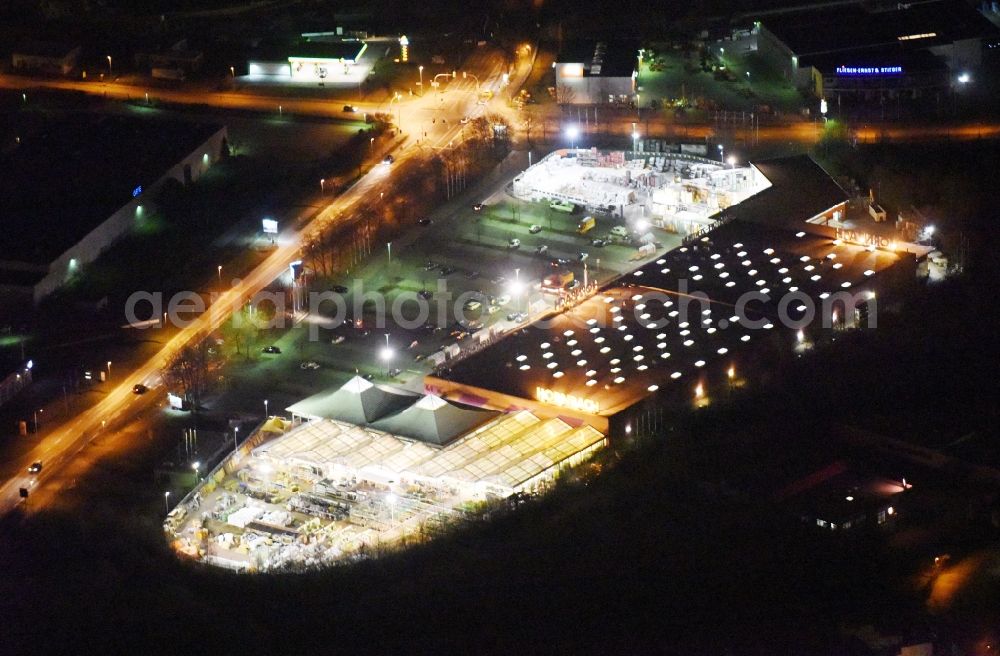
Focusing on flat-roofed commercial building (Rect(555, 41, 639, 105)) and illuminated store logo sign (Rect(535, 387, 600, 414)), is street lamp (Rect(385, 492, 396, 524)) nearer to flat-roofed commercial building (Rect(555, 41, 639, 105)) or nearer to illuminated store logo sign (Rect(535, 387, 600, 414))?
illuminated store logo sign (Rect(535, 387, 600, 414))

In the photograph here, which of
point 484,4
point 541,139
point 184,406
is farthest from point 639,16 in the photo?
point 184,406

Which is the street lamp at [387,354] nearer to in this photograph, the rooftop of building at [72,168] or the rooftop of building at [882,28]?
the rooftop of building at [72,168]

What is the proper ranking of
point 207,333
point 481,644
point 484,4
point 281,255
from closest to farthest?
point 481,644 < point 207,333 < point 281,255 < point 484,4

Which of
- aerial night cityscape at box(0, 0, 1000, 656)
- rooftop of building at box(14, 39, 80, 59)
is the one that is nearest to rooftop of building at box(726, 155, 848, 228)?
aerial night cityscape at box(0, 0, 1000, 656)

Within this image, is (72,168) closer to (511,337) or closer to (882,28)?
(511,337)

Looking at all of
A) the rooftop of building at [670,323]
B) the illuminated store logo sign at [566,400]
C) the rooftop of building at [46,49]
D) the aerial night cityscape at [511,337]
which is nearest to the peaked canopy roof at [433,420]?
the aerial night cityscape at [511,337]

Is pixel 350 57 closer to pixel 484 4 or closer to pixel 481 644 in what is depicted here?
pixel 484 4
